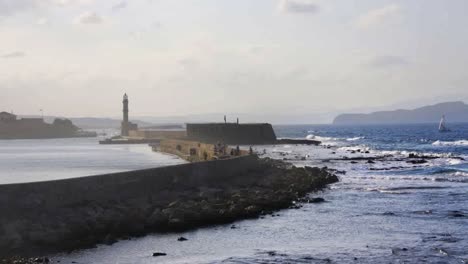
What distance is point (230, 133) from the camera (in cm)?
8975

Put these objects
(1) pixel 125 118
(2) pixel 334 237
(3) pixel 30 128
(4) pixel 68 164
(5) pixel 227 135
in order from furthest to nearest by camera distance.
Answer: (3) pixel 30 128, (1) pixel 125 118, (5) pixel 227 135, (4) pixel 68 164, (2) pixel 334 237

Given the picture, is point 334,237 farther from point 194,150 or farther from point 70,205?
point 194,150

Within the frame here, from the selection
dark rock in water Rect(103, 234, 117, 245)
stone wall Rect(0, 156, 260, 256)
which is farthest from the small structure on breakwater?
dark rock in water Rect(103, 234, 117, 245)

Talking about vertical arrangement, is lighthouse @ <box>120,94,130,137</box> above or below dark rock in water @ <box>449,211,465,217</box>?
above

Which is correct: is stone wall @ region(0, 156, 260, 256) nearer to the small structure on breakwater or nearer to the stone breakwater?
the stone breakwater

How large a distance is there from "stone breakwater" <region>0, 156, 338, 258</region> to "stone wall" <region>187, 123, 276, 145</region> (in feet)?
189

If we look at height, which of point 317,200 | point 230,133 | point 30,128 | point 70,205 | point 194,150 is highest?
point 30,128

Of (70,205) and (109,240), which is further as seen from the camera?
(70,205)

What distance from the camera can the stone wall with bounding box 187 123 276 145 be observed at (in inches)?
3484

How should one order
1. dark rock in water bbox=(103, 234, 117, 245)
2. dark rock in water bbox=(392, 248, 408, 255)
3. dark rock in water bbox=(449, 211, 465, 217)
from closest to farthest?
1. dark rock in water bbox=(392, 248, 408, 255)
2. dark rock in water bbox=(103, 234, 117, 245)
3. dark rock in water bbox=(449, 211, 465, 217)

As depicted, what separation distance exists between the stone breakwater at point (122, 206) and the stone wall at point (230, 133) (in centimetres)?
5771

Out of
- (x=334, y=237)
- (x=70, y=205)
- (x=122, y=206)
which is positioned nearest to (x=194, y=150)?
(x=122, y=206)

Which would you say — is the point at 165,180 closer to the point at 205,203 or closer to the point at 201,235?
the point at 205,203

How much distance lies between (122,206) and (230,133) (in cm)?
6841
